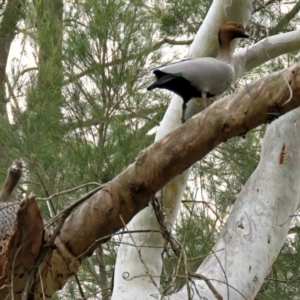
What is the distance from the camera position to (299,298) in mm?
4180

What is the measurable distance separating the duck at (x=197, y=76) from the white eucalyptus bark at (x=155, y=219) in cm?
21

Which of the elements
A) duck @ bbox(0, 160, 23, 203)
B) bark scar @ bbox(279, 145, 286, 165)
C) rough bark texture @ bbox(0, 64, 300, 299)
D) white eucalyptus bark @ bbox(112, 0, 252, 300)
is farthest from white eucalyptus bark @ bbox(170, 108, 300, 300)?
duck @ bbox(0, 160, 23, 203)

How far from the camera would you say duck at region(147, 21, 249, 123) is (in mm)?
2848

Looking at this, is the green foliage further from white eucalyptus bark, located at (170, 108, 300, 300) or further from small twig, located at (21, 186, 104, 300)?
small twig, located at (21, 186, 104, 300)

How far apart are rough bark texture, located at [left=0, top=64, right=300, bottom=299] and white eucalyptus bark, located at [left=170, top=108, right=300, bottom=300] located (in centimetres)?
63

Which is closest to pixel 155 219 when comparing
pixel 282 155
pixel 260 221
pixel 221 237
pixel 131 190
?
pixel 221 237

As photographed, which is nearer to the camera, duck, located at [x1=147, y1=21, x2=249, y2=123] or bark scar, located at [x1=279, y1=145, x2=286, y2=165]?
duck, located at [x1=147, y1=21, x2=249, y2=123]

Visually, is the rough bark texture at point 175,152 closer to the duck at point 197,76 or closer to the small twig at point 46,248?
the small twig at point 46,248

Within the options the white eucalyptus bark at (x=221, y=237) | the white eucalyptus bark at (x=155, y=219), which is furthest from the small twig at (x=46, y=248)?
the white eucalyptus bark at (x=155, y=219)

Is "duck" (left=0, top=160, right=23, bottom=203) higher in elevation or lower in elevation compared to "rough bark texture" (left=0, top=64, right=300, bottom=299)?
higher

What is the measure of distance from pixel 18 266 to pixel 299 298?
2268mm

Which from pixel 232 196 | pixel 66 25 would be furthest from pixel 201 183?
pixel 66 25

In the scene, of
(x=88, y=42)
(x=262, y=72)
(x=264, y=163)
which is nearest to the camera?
(x=264, y=163)

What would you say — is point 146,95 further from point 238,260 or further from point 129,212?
point 129,212
